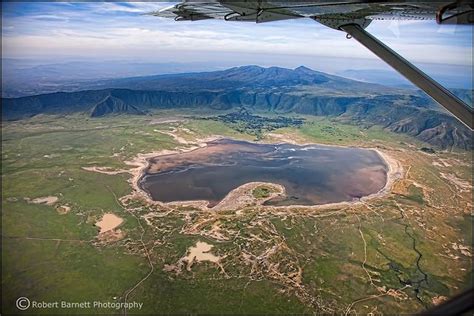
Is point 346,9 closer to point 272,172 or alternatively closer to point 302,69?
point 272,172

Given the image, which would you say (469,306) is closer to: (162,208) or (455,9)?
(455,9)

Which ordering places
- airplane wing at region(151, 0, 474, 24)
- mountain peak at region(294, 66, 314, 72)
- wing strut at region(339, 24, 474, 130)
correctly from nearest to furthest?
airplane wing at region(151, 0, 474, 24) < wing strut at region(339, 24, 474, 130) < mountain peak at region(294, 66, 314, 72)

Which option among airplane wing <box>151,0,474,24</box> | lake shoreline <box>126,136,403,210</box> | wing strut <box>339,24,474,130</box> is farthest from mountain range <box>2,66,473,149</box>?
airplane wing <box>151,0,474,24</box>

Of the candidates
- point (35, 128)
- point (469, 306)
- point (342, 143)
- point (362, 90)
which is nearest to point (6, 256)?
point (469, 306)

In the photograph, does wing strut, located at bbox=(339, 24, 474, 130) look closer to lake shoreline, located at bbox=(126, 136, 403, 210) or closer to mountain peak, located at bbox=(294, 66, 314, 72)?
lake shoreline, located at bbox=(126, 136, 403, 210)

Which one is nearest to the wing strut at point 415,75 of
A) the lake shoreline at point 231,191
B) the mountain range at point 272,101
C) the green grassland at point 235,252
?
the green grassland at point 235,252

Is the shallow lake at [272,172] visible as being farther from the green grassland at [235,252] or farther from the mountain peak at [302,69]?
the mountain peak at [302,69]

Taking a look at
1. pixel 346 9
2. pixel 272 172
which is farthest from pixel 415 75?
pixel 272 172
